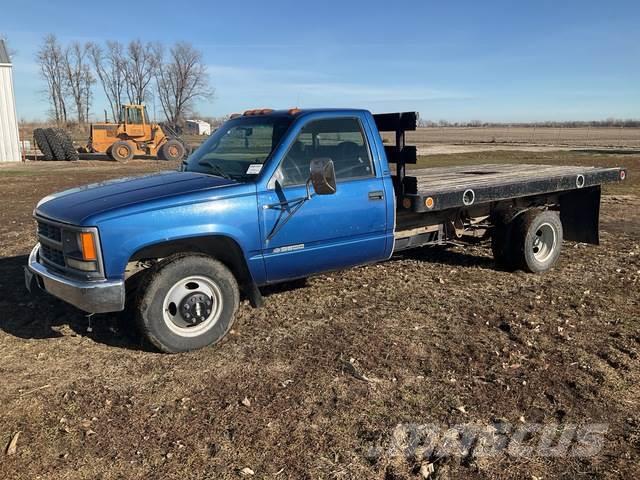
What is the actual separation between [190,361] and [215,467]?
1.44 metres

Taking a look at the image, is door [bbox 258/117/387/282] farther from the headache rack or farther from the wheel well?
the headache rack

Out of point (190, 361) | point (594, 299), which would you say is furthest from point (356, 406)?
point (594, 299)

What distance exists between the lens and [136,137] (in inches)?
1150

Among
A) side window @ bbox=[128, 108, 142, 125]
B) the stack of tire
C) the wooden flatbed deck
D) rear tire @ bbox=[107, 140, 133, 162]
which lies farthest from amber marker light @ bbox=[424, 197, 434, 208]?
side window @ bbox=[128, 108, 142, 125]

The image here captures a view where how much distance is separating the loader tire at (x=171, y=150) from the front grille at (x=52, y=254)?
24.7 meters

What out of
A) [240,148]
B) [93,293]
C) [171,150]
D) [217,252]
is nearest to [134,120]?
[171,150]

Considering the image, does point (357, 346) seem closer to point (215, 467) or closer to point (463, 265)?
point (215, 467)

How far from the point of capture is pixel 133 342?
4.75 m

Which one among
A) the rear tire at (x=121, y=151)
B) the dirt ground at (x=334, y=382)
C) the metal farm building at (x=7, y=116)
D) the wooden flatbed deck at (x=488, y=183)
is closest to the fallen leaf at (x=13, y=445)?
the dirt ground at (x=334, y=382)

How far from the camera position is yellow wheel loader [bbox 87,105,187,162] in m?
28.8

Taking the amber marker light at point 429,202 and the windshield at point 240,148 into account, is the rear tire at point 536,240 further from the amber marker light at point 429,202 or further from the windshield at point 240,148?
the windshield at point 240,148

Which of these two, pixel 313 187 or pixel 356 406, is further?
pixel 313 187

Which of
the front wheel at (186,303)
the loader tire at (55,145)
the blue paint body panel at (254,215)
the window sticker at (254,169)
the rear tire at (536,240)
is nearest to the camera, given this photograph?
the blue paint body panel at (254,215)

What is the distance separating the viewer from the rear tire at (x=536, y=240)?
21.7 feet
